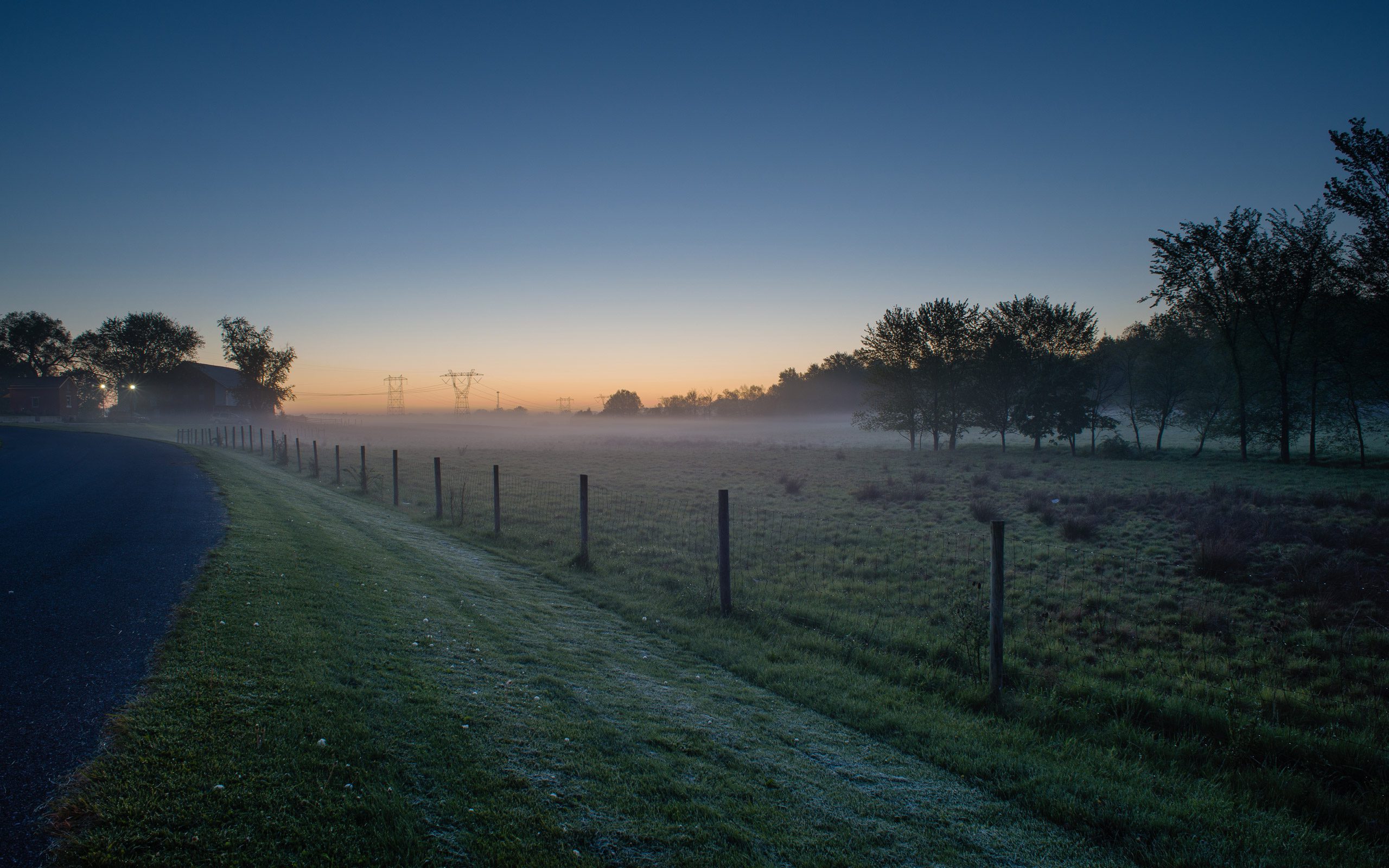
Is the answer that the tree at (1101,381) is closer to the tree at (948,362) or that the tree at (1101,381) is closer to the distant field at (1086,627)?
the tree at (948,362)

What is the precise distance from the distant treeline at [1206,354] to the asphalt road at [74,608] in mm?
44546

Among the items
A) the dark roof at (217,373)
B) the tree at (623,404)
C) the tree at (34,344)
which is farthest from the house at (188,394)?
the tree at (623,404)

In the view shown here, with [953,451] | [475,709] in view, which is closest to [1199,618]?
[475,709]

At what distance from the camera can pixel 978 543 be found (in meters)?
14.4

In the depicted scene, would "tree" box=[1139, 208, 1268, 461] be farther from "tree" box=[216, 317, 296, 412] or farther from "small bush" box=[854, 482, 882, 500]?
"tree" box=[216, 317, 296, 412]

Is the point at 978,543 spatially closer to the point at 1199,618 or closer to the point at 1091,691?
the point at 1199,618

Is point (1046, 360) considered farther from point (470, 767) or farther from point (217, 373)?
point (217, 373)

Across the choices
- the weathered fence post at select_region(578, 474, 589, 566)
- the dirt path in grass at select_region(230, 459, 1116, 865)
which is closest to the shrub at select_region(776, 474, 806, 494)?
the weathered fence post at select_region(578, 474, 589, 566)

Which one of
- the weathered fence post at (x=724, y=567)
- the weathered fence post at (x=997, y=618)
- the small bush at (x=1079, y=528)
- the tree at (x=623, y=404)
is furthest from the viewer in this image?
the tree at (x=623, y=404)

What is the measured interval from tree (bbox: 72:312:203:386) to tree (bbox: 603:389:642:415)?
299ft

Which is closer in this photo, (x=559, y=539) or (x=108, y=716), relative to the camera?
(x=108, y=716)

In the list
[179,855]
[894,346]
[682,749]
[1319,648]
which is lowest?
[1319,648]

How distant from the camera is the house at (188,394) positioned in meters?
91.8

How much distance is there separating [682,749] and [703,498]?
57.4 ft
